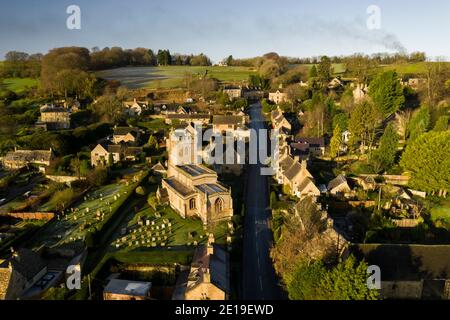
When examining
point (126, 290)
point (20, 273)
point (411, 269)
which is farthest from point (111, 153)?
point (411, 269)

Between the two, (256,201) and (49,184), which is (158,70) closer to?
(49,184)

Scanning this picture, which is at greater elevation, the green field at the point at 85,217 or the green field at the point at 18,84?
the green field at the point at 18,84

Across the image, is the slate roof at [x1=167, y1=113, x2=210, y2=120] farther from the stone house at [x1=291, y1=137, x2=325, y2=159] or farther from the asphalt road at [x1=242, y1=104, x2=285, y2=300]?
the asphalt road at [x1=242, y1=104, x2=285, y2=300]

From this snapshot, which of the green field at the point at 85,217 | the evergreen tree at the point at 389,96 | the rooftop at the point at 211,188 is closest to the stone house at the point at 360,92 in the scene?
the evergreen tree at the point at 389,96

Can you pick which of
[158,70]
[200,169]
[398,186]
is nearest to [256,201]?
[200,169]

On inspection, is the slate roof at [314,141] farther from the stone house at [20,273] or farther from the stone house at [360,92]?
the stone house at [20,273]

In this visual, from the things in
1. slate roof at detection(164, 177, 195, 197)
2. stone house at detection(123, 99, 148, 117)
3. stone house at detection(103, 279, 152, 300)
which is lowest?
stone house at detection(103, 279, 152, 300)

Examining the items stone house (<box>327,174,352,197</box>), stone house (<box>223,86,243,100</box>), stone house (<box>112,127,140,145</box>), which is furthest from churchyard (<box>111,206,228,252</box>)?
stone house (<box>223,86,243,100</box>)
